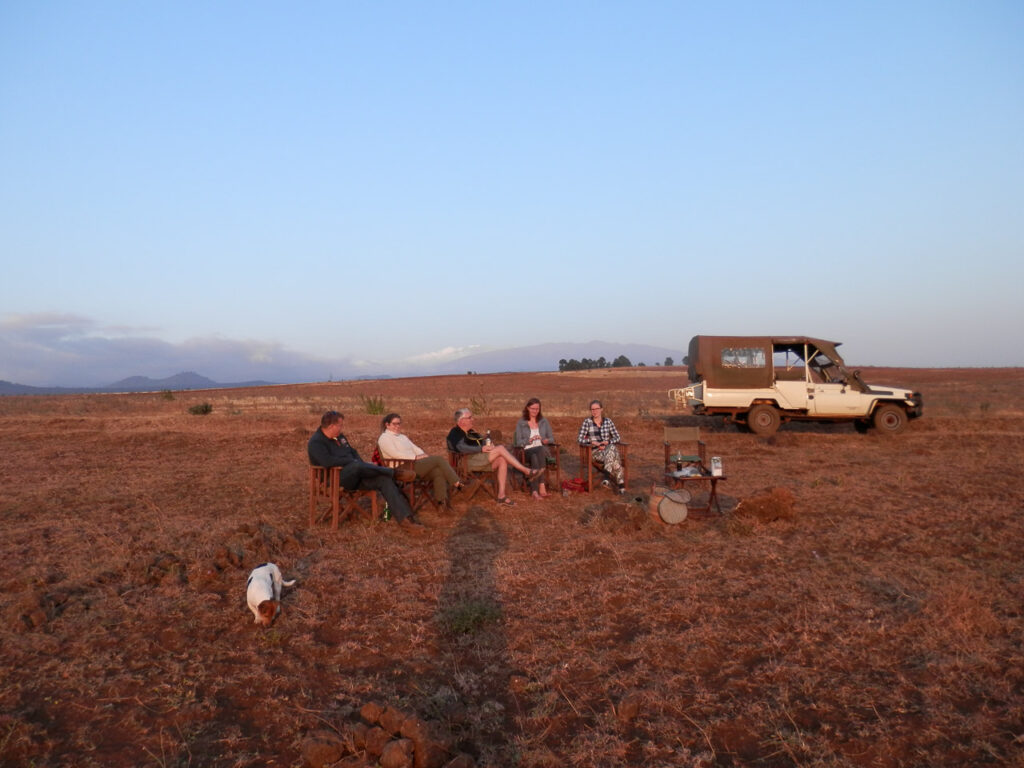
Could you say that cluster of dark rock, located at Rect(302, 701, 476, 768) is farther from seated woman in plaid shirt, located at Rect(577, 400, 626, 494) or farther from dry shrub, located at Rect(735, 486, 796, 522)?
seated woman in plaid shirt, located at Rect(577, 400, 626, 494)

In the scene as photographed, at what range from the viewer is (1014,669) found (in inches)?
143

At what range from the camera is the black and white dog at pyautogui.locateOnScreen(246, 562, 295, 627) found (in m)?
4.38

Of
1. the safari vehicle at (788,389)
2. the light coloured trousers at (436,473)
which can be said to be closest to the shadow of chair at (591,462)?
the light coloured trousers at (436,473)

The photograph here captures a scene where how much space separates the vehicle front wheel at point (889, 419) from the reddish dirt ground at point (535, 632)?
5.77 meters

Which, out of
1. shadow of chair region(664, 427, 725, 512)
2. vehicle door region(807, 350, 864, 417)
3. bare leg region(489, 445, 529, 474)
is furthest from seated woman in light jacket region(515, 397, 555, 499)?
vehicle door region(807, 350, 864, 417)

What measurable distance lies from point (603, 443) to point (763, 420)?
667cm

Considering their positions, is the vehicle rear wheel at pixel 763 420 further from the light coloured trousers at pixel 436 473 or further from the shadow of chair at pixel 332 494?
the shadow of chair at pixel 332 494

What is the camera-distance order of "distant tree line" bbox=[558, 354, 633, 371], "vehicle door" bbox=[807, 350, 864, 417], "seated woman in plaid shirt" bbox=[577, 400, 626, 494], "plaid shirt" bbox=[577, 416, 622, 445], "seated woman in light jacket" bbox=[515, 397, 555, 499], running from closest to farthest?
"seated woman in light jacket" bbox=[515, 397, 555, 499] → "seated woman in plaid shirt" bbox=[577, 400, 626, 494] → "plaid shirt" bbox=[577, 416, 622, 445] → "vehicle door" bbox=[807, 350, 864, 417] → "distant tree line" bbox=[558, 354, 633, 371]

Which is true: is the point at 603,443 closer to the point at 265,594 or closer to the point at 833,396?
the point at 265,594

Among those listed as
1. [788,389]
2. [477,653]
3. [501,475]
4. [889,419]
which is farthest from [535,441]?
[889,419]

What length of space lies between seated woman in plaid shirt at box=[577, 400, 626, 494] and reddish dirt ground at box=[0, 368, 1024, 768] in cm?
73

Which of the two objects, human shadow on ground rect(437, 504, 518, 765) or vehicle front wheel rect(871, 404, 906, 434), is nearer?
human shadow on ground rect(437, 504, 518, 765)

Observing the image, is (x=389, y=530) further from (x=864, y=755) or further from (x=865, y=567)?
(x=864, y=755)

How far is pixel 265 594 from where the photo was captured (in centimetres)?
446
